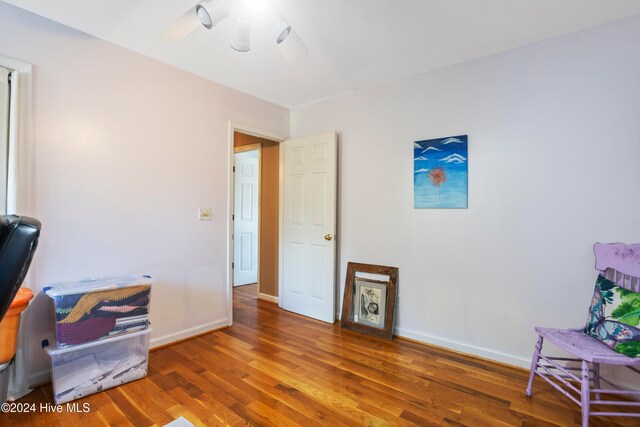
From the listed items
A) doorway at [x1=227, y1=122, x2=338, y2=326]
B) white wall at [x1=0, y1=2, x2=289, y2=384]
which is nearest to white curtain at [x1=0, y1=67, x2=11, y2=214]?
white wall at [x1=0, y1=2, x2=289, y2=384]

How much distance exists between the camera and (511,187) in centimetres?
241

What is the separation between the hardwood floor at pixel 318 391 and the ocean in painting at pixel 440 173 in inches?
51.1

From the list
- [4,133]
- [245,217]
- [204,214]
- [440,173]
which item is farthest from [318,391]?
[245,217]

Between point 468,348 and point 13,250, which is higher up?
point 13,250

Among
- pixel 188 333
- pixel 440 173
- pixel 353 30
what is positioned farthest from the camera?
pixel 188 333

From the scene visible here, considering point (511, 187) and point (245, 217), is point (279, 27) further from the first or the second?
point (245, 217)

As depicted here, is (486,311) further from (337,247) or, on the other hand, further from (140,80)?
(140,80)

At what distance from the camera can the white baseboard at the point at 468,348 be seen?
93.4 inches

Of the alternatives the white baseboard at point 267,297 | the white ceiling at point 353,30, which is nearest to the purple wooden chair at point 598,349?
the white ceiling at point 353,30

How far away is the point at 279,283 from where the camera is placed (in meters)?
3.88

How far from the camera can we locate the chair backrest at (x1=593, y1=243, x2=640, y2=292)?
→ 1.82 metres

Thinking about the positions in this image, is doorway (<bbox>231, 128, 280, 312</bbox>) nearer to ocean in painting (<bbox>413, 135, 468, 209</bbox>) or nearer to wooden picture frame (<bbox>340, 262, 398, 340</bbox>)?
wooden picture frame (<bbox>340, 262, 398, 340</bbox>)

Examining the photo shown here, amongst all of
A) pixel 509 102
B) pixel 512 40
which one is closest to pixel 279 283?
pixel 509 102

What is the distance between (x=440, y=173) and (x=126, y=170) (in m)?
2.59
